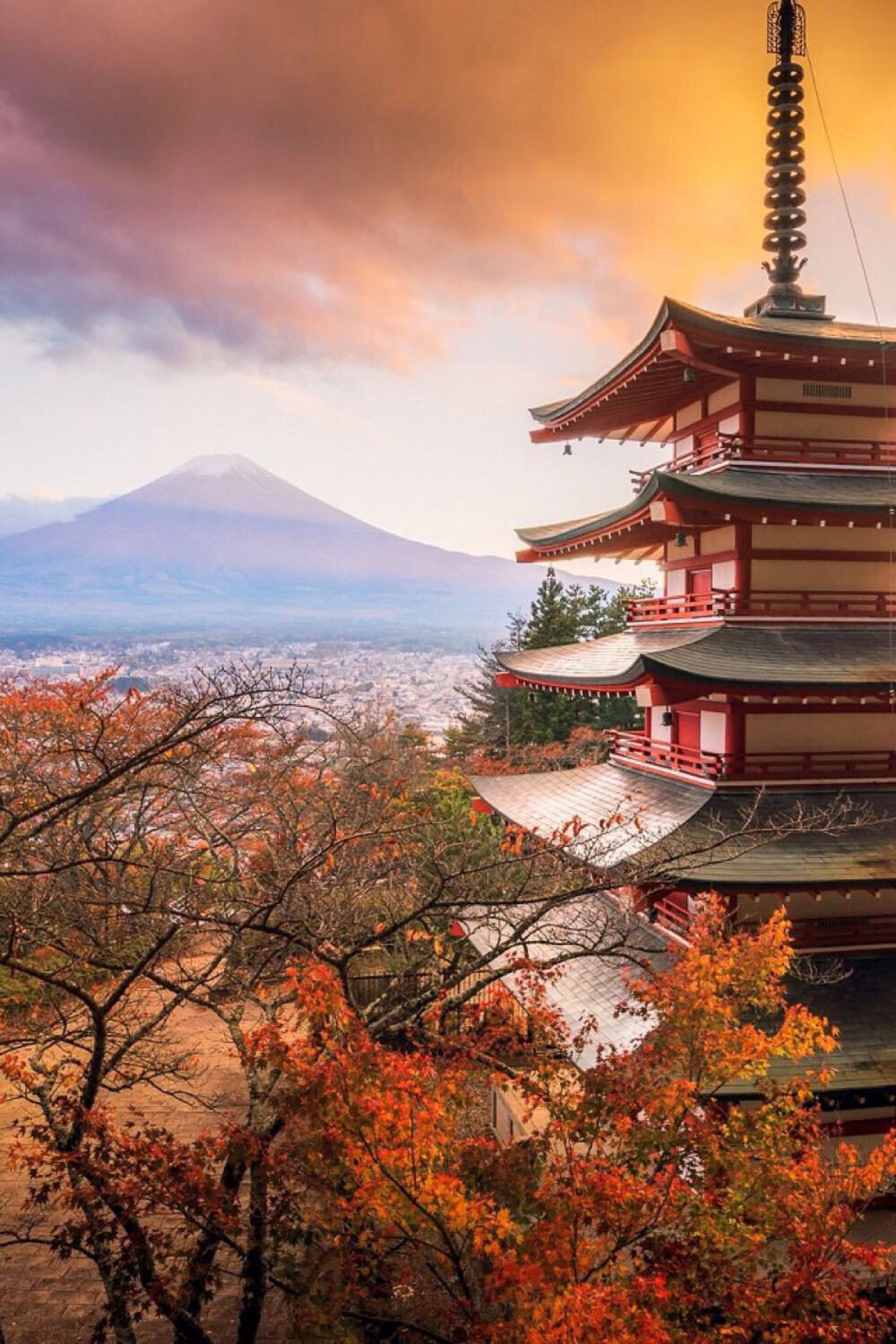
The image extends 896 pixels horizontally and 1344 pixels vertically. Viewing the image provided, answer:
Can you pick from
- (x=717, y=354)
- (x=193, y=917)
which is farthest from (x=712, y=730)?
(x=193, y=917)

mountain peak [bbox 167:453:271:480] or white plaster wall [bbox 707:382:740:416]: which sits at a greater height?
mountain peak [bbox 167:453:271:480]

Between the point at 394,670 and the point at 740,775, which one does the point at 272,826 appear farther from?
the point at 394,670

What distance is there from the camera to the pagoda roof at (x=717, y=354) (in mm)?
9641

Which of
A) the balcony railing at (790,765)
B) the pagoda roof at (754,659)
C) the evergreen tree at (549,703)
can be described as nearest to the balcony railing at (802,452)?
the pagoda roof at (754,659)

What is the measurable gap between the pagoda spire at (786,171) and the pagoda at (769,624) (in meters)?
0.03

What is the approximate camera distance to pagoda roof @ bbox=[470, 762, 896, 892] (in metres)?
8.29

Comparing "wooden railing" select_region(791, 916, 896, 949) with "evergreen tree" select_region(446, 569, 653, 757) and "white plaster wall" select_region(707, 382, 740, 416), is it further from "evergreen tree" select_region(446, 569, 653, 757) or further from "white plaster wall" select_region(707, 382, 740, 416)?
"evergreen tree" select_region(446, 569, 653, 757)

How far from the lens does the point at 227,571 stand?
136 meters

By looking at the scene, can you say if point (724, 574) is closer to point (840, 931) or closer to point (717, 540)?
point (717, 540)

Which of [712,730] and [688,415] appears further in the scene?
[688,415]

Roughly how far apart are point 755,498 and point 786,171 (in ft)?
21.3

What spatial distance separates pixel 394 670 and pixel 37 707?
44.5m

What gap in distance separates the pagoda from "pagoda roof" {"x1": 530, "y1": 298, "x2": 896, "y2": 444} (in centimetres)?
3

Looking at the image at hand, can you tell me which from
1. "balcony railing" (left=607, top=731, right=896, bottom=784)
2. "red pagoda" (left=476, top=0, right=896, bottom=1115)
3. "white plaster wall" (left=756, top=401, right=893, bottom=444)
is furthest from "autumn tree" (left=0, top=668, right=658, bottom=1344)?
"white plaster wall" (left=756, top=401, right=893, bottom=444)
